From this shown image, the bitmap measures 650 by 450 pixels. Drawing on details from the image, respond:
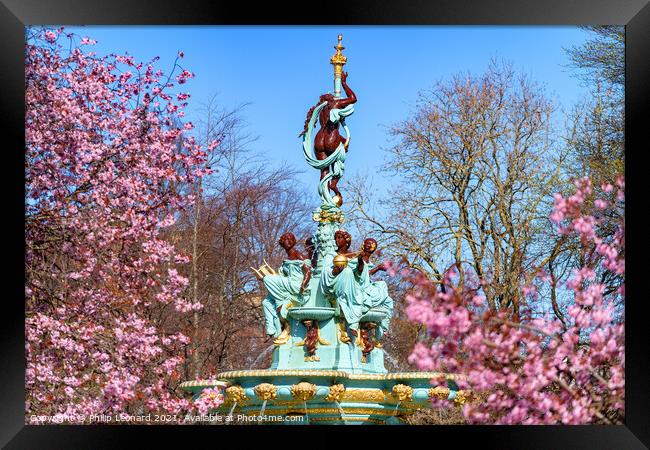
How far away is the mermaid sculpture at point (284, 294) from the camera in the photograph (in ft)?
53.3

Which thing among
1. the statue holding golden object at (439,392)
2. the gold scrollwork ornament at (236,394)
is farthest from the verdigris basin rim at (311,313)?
the statue holding golden object at (439,392)

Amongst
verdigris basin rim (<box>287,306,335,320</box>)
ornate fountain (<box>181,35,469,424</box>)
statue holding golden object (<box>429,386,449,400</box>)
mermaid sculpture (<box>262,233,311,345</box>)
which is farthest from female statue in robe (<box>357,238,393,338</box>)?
statue holding golden object (<box>429,386,449,400</box>)

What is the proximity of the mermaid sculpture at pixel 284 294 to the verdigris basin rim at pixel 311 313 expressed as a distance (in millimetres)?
159

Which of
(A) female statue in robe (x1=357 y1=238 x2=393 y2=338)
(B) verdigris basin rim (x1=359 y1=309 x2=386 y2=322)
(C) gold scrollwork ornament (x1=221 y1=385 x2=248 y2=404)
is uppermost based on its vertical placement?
(A) female statue in robe (x1=357 y1=238 x2=393 y2=338)

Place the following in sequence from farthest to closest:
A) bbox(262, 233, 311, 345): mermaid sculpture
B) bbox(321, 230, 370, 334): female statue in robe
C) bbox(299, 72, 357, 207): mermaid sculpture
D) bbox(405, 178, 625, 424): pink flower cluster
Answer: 1. bbox(299, 72, 357, 207): mermaid sculpture
2. bbox(262, 233, 311, 345): mermaid sculpture
3. bbox(321, 230, 370, 334): female statue in robe
4. bbox(405, 178, 625, 424): pink flower cluster

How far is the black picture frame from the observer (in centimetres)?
1205

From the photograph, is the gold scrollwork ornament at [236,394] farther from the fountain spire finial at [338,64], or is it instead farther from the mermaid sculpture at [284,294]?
the fountain spire finial at [338,64]

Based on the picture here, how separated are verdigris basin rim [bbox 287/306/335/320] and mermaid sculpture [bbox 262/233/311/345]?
6.3 inches

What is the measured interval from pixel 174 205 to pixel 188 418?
265 centimetres

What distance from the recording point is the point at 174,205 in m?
16.8

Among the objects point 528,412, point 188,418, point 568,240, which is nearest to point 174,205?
point 188,418

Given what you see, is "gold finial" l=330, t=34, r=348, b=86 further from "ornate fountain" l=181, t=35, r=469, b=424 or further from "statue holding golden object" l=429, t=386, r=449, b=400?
"statue holding golden object" l=429, t=386, r=449, b=400
